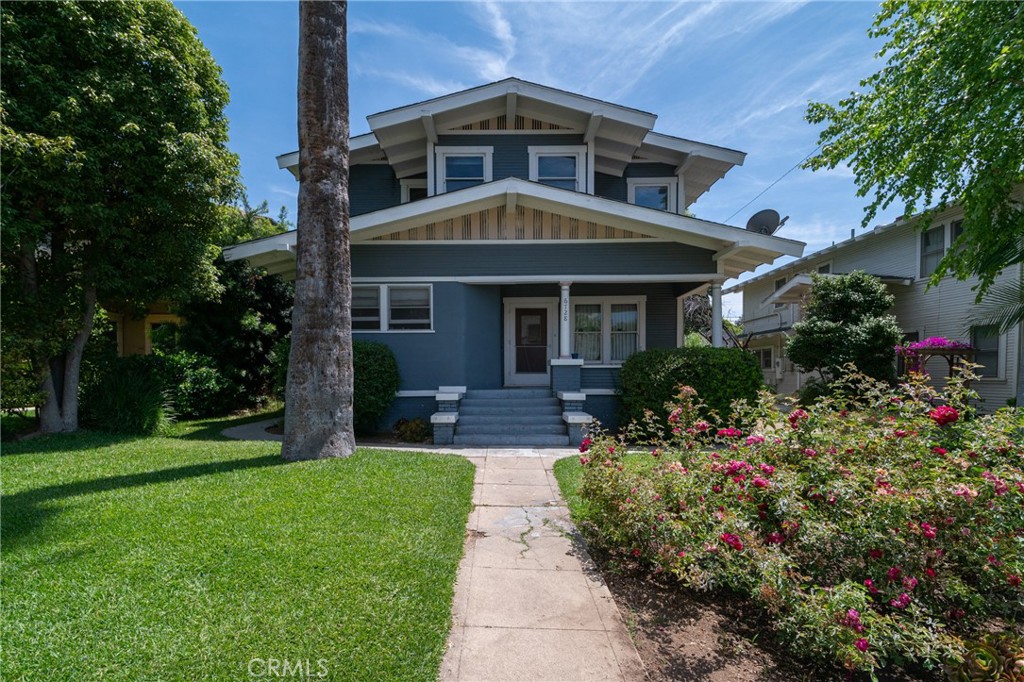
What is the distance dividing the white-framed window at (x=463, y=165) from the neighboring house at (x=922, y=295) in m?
11.0

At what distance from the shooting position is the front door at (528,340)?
1151 cm

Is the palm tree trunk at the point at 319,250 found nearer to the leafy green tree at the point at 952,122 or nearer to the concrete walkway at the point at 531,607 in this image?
the concrete walkway at the point at 531,607

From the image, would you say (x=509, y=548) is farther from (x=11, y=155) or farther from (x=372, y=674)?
(x=11, y=155)

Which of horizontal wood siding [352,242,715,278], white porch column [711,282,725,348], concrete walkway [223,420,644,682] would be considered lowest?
concrete walkway [223,420,644,682]

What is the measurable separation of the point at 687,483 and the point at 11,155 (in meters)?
9.85

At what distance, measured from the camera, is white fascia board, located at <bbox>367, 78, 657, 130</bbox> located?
10359 millimetres

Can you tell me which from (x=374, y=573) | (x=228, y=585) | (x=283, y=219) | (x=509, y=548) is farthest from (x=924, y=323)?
(x=283, y=219)

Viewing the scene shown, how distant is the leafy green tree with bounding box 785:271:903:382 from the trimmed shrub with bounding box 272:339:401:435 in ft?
37.9

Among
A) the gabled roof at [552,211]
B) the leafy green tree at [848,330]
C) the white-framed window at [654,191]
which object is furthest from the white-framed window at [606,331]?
A: the leafy green tree at [848,330]

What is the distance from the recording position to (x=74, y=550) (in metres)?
3.35

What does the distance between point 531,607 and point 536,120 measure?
11.5 meters

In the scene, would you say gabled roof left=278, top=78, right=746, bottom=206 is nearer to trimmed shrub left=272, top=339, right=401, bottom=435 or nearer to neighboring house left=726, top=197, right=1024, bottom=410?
trimmed shrub left=272, top=339, right=401, bottom=435

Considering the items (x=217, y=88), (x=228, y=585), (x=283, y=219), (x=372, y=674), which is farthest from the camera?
(x=283, y=219)

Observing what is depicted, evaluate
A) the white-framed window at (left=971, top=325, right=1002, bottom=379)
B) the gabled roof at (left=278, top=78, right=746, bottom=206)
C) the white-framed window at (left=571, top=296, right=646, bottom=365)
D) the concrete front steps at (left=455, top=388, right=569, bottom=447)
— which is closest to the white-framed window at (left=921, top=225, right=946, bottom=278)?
the white-framed window at (left=971, top=325, right=1002, bottom=379)
